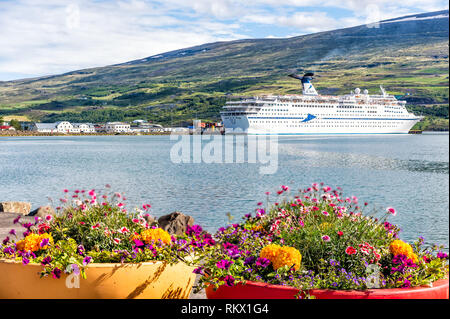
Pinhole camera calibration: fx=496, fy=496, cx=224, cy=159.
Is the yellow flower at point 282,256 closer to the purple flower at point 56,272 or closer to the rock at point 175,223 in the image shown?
the purple flower at point 56,272

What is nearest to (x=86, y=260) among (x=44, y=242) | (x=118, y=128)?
(x=44, y=242)

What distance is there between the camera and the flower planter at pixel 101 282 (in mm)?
4027

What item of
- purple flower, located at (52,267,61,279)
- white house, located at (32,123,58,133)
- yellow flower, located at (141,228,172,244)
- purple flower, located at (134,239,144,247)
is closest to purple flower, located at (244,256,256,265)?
yellow flower, located at (141,228,172,244)

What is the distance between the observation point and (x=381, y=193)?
2703cm

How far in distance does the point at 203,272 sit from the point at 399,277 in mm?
1558

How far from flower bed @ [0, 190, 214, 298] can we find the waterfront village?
143494 millimetres

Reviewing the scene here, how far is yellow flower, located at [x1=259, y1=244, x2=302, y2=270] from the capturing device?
3.95 m

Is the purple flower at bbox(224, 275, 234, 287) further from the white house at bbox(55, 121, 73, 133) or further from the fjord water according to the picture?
the white house at bbox(55, 121, 73, 133)

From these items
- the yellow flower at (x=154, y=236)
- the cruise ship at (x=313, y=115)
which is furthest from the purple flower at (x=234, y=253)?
the cruise ship at (x=313, y=115)

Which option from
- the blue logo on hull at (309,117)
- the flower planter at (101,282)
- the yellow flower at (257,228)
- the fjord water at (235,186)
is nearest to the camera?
the flower planter at (101,282)

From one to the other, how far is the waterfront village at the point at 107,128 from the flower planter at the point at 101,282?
144m

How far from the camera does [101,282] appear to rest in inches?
159
